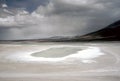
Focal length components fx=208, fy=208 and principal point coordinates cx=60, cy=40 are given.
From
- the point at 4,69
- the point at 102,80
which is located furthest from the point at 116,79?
the point at 4,69

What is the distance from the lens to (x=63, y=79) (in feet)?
20.8

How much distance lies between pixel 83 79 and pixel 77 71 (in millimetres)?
1200

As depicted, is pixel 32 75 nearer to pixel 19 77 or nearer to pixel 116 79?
pixel 19 77

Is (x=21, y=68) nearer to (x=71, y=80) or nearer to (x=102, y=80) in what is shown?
(x=71, y=80)

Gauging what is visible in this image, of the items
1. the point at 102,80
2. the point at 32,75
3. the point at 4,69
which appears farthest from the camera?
the point at 4,69

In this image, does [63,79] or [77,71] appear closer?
[63,79]

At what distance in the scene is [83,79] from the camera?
20.7ft

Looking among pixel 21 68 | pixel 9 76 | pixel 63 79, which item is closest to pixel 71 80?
pixel 63 79

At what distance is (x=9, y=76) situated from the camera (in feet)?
22.7

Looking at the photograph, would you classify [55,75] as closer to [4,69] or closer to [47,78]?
[47,78]

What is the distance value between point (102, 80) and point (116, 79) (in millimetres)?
444

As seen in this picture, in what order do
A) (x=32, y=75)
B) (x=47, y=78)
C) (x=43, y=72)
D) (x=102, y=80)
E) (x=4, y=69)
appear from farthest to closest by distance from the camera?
(x=4, y=69) < (x=43, y=72) < (x=32, y=75) < (x=47, y=78) < (x=102, y=80)

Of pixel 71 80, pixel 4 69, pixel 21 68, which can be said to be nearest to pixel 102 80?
pixel 71 80

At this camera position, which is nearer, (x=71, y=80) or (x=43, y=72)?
(x=71, y=80)
